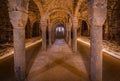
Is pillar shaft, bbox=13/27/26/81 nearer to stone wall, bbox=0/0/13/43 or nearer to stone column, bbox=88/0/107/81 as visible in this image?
stone column, bbox=88/0/107/81

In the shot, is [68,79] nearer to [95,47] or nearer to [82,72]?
[82,72]

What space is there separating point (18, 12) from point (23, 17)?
301mm

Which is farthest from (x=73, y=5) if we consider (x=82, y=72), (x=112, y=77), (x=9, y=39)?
(x=9, y=39)

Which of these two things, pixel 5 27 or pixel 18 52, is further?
pixel 5 27

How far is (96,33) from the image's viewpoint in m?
A: 4.68

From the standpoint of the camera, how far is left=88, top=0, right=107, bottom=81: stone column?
4.49 metres

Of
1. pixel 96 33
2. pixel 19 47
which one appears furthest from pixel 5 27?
pixel 96 33

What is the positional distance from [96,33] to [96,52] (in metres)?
0.66

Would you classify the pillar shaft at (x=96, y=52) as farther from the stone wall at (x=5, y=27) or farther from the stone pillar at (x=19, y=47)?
the stone wall at (x=5, y=27)

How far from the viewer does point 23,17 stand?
4.95 m

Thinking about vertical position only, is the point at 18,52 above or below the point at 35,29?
below

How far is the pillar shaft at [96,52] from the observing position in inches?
185

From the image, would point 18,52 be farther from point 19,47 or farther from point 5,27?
point 5,27

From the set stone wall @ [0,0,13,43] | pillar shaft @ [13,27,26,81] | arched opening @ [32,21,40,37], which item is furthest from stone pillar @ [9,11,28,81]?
arched opening @ [32,21,40,37]
